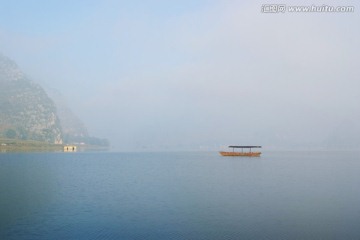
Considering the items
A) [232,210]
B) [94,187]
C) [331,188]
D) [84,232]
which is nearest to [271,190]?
[331,188]

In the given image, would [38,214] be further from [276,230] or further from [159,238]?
[276,230]

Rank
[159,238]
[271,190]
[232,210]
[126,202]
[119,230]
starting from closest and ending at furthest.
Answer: [159,238] < [119,230] < [232,210] < [126,202] < [271,190]

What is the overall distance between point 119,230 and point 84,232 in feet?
13.4

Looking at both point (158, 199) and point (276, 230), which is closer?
point (276, 230)

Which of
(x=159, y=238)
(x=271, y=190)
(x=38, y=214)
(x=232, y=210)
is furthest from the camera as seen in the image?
(x=271, y=190)

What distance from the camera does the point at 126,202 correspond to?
198 feet

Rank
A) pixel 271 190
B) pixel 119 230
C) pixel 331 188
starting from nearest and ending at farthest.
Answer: pixel 119 230 < pixel 271 190 < pixel 331 188

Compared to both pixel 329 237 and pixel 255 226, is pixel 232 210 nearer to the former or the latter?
pixel 255 226

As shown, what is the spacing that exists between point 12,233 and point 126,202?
23256 millimetres

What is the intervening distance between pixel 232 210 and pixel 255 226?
932 cm

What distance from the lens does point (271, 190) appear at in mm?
77312

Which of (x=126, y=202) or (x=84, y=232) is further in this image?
(x=126, y=202)

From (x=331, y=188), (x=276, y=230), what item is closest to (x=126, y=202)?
(x=276, y=230)

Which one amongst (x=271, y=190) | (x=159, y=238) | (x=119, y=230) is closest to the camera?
(x=159, y=238)
